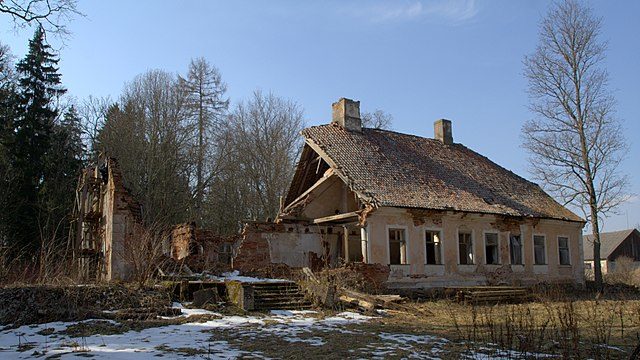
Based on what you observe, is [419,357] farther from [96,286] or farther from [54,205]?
[54,205]

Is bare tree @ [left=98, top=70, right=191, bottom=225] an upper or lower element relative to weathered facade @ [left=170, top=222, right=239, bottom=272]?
upper

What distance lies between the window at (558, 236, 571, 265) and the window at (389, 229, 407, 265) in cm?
950

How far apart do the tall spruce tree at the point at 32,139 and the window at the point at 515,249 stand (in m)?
24.6

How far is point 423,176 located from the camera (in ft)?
79.3

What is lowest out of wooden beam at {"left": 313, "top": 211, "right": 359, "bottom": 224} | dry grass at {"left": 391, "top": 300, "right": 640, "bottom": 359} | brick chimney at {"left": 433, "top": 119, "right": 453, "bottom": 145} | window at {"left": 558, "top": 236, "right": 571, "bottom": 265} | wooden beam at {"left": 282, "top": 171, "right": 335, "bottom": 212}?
dry grass at {"left": 391, "top": 300, "right": 640, "bottom": 359}

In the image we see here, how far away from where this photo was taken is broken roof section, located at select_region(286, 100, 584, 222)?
21891mm

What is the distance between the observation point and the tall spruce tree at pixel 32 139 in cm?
3119

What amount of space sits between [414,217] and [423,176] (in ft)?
10.5

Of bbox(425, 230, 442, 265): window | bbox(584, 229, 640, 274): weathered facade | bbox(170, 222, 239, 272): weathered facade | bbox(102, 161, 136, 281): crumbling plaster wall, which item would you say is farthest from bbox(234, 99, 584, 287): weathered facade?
bbox(584, 229, 640, 274): weathered facade

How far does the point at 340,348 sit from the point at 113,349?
12.5ft

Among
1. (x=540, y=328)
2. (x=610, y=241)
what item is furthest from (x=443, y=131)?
(x=610, y=241)

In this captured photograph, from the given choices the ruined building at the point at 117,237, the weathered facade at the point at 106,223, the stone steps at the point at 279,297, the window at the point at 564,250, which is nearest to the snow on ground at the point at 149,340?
the stone steps at the point at 279,297

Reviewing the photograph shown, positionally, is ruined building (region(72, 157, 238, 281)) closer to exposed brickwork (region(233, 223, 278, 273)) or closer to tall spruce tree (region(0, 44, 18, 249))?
exposed brickwork (region(233, 223, 278, 273))

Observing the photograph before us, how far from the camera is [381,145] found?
25.8 m
